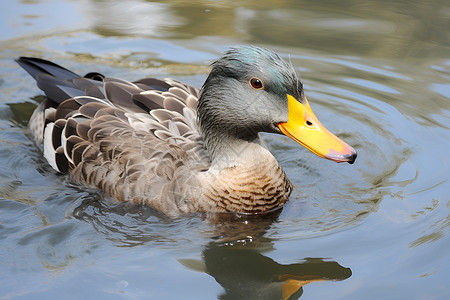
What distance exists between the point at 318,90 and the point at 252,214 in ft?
9.62

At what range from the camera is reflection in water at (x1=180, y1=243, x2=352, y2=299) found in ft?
16.2

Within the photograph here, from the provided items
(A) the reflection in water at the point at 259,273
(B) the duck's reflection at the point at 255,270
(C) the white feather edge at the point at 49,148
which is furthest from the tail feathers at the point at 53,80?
(A) the reflection in water at the point at 259,273

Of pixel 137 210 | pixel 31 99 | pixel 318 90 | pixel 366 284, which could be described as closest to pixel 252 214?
pixel 137 210

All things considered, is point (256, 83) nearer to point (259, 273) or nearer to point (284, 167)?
point (259, 273)

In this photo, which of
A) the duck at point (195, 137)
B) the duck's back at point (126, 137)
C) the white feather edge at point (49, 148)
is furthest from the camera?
the white feather edge at point (49, 148)

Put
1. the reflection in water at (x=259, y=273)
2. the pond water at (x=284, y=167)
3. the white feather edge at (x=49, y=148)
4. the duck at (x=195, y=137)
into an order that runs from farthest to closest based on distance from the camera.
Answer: the white feather edge at (x=49, y=148) → the duck at (x=195, y=137) → the pond water at (x=284, y=167) → the reflection in water at (x=259, y=273)

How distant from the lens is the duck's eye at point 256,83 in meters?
5.55

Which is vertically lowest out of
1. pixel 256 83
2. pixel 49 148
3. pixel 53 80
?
pixel 49 148

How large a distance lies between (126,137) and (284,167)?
1.78 meters

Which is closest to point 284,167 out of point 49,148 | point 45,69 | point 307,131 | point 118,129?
point 307,131

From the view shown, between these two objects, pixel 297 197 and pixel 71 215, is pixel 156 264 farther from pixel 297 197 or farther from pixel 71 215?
pixel 297 197

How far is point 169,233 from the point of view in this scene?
18.7ft

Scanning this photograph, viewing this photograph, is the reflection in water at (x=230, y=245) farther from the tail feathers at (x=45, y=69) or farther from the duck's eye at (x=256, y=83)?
the tail feathers at (x=45, y=69)

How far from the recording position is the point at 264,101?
5578 mm
